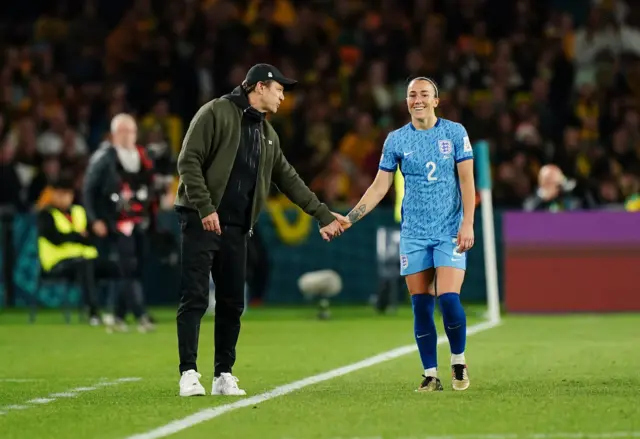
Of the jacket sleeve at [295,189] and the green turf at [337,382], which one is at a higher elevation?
the jacket sleeve at [295,189]

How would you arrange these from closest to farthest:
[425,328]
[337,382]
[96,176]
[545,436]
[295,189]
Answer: [545,436], [425,328], [295,189], [337,382], [96,176]

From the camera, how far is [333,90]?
986 inches

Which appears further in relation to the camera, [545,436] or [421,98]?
[421,98]

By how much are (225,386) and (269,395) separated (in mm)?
282

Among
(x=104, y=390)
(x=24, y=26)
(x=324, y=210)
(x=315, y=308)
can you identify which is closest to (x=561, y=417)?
(x=324, y=210)

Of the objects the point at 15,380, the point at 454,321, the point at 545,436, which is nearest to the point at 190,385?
the point at 454,321

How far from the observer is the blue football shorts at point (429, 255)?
1026 centimetres

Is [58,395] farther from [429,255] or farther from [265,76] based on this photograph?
[429,255]

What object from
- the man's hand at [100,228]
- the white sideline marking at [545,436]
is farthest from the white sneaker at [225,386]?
the man's hand at [100,228]

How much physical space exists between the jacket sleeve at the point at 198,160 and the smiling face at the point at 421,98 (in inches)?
51.1

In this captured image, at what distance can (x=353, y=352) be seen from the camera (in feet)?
46.0

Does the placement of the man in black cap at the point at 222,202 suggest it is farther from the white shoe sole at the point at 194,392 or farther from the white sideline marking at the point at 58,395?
the white sideline marking at the point at 58,395

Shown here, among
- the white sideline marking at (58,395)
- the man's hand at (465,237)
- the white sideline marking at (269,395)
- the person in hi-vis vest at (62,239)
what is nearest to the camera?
the white sideline marking at (269,395)

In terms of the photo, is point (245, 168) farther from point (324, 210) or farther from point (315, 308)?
point (315, 308)
